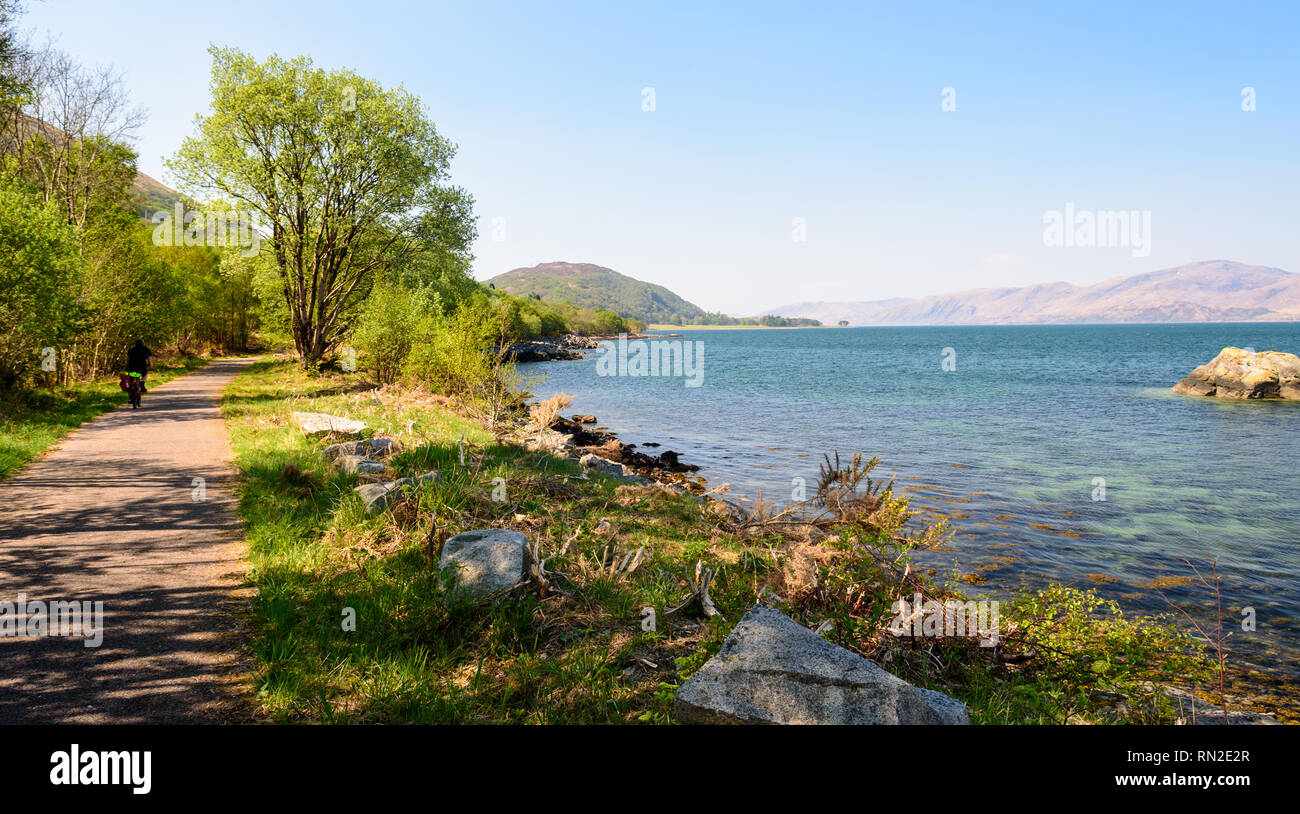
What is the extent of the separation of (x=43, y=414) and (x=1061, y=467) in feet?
117

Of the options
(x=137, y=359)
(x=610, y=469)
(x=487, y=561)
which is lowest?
(x=610, y=469)

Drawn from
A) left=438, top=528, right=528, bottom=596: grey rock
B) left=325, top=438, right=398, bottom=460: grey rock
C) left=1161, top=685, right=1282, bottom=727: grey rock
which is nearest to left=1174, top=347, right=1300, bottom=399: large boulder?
left=1161, top=685, right=1282, bottom=727: grey rock

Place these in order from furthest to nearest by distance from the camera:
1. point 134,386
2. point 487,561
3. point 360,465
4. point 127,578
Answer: point 134,386 < point 360,465 < point 127,578 < point 487,561

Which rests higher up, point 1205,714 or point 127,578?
point 127,578

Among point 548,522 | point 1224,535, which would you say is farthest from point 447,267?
point 1224,535

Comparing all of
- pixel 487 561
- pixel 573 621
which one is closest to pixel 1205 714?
pixel 573 621

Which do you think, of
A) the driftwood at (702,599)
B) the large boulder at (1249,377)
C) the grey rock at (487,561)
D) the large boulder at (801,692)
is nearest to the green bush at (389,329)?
the grey rock at (487,561)

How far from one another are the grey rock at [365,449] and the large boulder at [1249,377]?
58577 millimetres

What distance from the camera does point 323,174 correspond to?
1235 inches

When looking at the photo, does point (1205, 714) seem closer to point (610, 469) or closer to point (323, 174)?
point (610, 469)

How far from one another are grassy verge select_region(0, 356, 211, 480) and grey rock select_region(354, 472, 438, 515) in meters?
8.63

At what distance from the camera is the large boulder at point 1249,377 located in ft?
147

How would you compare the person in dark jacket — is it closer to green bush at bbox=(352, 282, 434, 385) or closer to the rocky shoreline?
green bush at bbox=(352, 282, 434, 385)
